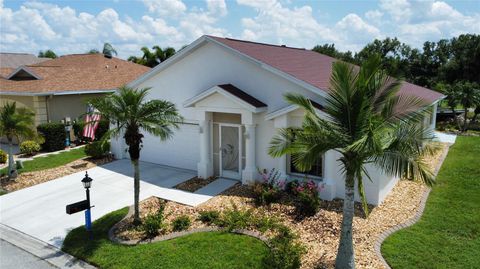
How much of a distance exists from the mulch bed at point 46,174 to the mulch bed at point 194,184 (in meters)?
5.57

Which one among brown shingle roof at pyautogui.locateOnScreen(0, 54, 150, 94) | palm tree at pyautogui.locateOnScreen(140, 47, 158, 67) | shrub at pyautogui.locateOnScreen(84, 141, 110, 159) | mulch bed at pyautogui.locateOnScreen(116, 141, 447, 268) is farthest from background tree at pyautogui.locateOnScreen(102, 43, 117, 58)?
mulch bed at pyautogui.locateOnScreen(116, 141, 447, 268)

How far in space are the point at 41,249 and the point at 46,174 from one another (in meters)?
7.22

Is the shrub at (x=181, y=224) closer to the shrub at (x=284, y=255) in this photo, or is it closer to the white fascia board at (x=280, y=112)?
the shrub at (x=284, y=255)

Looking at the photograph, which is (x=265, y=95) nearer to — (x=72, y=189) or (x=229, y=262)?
(x=229, y=262)

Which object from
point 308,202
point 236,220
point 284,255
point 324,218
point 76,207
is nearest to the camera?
→ point 284,255

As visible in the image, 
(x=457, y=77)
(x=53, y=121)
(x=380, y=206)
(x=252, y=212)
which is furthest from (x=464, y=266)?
(x=457, y=77)

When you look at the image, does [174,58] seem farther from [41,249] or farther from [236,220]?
[41,249]

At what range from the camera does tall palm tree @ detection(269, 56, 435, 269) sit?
270 inches

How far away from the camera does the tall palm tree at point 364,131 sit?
687cm

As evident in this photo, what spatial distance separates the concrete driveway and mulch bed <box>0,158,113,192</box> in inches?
20.4

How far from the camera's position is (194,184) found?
47.3 feet

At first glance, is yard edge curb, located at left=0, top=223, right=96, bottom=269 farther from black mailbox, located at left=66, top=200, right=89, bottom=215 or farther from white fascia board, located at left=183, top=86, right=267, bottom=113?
white fascia board, located at left=183, top=86, right=267, bottom=113

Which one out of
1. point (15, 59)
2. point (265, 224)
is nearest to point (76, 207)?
point (265, 224)

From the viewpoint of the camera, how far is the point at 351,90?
7.19m
